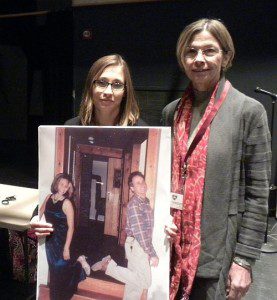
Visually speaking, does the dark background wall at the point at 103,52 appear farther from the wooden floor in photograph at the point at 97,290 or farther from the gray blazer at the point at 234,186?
the wooden floor in photograph at the point at 97,290

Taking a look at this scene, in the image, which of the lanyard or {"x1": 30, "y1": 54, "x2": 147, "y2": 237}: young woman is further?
{"x1": 30, "y1": 54, "x2": 147, "y2": 237}: young woman

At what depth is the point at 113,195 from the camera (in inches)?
36.7

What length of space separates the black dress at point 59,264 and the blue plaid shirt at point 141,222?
197 millimetres

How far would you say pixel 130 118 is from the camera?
1197 millimetres

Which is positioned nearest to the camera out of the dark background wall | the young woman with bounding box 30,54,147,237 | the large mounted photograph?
the large mounted photograph

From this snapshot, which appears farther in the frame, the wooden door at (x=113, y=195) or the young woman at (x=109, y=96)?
the young woman at (x=109, y=96)

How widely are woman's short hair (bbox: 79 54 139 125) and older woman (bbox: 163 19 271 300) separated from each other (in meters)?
0.26

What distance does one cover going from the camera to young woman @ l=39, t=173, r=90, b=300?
0.96m

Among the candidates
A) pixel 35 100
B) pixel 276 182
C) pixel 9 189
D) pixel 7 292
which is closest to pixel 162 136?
pixel 9 189

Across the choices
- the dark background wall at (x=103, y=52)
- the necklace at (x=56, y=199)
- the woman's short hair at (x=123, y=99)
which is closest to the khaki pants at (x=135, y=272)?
the necklace at (x=56, y=199)

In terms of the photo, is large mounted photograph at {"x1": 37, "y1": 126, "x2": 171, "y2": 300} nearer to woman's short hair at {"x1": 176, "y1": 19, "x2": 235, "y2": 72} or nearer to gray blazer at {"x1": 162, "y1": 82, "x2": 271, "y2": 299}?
gray blazer at {"x1": 162, "y1": 82, "x2": 271, "y2": 299}

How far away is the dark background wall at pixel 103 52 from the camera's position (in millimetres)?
3105

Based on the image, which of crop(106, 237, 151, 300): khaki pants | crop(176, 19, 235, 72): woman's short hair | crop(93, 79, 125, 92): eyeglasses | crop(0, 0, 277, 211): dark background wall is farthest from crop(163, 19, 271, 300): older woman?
crop(0, 0, 277, 211): dark background wall

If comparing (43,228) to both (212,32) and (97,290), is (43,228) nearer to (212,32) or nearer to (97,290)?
(97,290)
